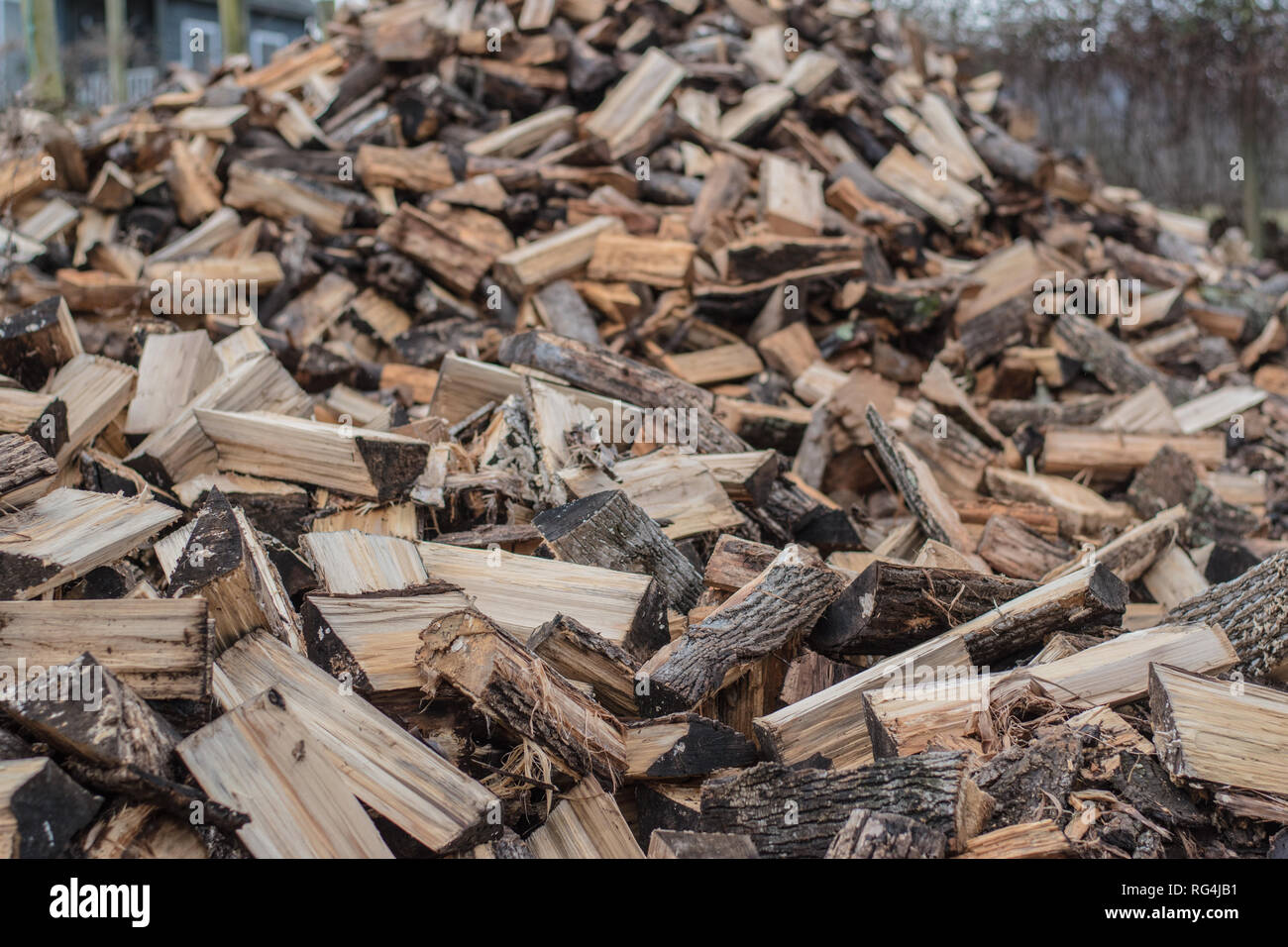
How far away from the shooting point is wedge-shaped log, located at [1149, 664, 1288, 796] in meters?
1.96

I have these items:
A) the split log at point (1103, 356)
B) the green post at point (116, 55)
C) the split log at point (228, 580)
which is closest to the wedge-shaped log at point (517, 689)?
the split log at point (228, 580)

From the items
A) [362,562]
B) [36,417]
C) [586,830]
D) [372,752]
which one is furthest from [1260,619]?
[36,417]

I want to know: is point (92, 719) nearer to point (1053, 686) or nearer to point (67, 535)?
point (67, 535)

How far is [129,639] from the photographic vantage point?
1925mm

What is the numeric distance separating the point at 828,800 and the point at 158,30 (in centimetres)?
2316

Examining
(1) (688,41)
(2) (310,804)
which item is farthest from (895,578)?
(1) (688,41)

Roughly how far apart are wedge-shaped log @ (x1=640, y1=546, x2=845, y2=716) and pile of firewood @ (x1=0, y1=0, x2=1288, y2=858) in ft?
0.04

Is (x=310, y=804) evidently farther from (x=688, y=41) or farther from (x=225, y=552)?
(x=688, y=41)

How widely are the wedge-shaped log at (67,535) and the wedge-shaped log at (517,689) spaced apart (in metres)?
0.85

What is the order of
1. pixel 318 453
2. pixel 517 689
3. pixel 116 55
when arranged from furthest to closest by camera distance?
pixel 116 55
pixel 318 453
pixel 517 689

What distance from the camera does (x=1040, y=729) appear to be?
2.12m

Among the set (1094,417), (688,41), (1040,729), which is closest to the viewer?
(1040,729)

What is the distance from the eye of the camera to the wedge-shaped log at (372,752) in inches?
73.2
